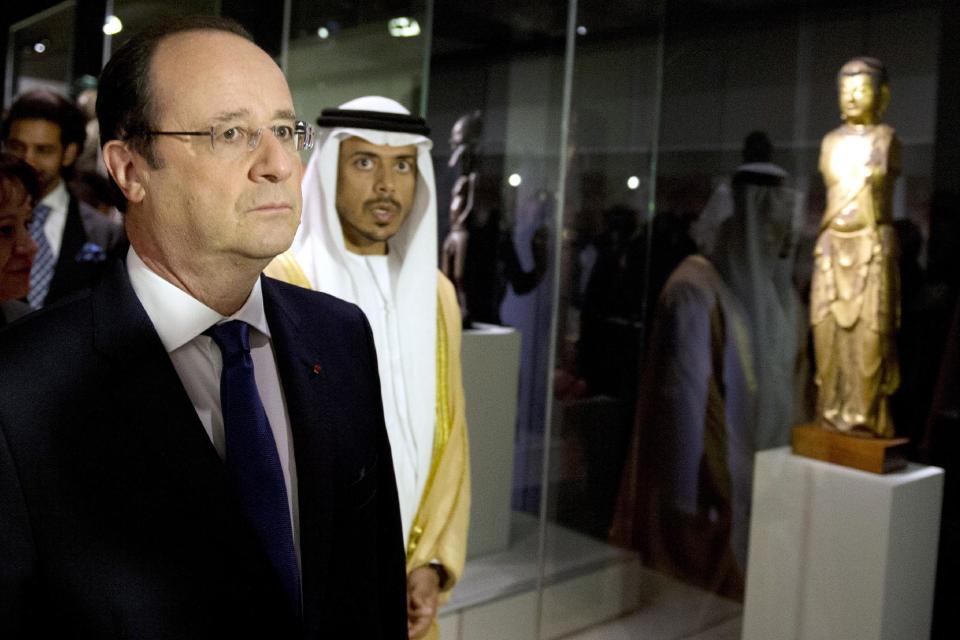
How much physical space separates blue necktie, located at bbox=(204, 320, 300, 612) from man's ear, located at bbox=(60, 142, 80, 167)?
4.58ft

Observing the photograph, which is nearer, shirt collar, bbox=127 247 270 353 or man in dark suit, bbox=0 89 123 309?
shirt collar, bbox=127 247 270 353

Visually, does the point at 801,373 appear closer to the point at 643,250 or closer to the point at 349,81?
the point at 643,250

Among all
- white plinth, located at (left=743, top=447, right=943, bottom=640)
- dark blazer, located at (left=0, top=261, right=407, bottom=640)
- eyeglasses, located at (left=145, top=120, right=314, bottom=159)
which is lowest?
white plinth, located at (left=743, top=447, right=943, bottom=640)

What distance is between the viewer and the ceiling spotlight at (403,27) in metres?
3.15

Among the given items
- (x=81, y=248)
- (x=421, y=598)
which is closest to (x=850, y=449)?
(x=421, y=598)

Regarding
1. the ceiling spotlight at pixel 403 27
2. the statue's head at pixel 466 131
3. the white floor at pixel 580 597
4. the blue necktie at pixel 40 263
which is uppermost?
the ceiling spotlight at pixel 403 27

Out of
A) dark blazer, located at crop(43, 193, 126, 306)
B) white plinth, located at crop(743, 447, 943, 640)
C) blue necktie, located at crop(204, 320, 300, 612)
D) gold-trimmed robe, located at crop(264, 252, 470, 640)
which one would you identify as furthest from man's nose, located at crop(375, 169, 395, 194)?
white plinth, located at crop(743, 447, 943, 640)

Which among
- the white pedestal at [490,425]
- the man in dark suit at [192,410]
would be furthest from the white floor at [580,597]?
the man in dark suit at [192,410]

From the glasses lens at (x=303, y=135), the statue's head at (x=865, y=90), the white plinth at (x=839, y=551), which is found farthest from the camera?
the statue's head at (x=865, y=90)

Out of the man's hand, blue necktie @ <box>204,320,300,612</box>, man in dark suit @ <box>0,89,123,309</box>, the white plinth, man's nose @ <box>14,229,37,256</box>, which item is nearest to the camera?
blue necktie @ <box>204,320,300,612</box>

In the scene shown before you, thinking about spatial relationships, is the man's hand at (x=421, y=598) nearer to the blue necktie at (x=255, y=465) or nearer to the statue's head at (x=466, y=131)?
the blue necktie at (x=255, y=465)

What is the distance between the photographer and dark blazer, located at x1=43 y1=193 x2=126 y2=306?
233 cm

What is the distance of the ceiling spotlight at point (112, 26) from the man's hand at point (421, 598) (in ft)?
4.88

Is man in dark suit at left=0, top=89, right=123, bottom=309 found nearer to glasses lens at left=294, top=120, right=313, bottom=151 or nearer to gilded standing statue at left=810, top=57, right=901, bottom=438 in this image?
glasses lens at left=294, top=120, right=313, bottom=151
